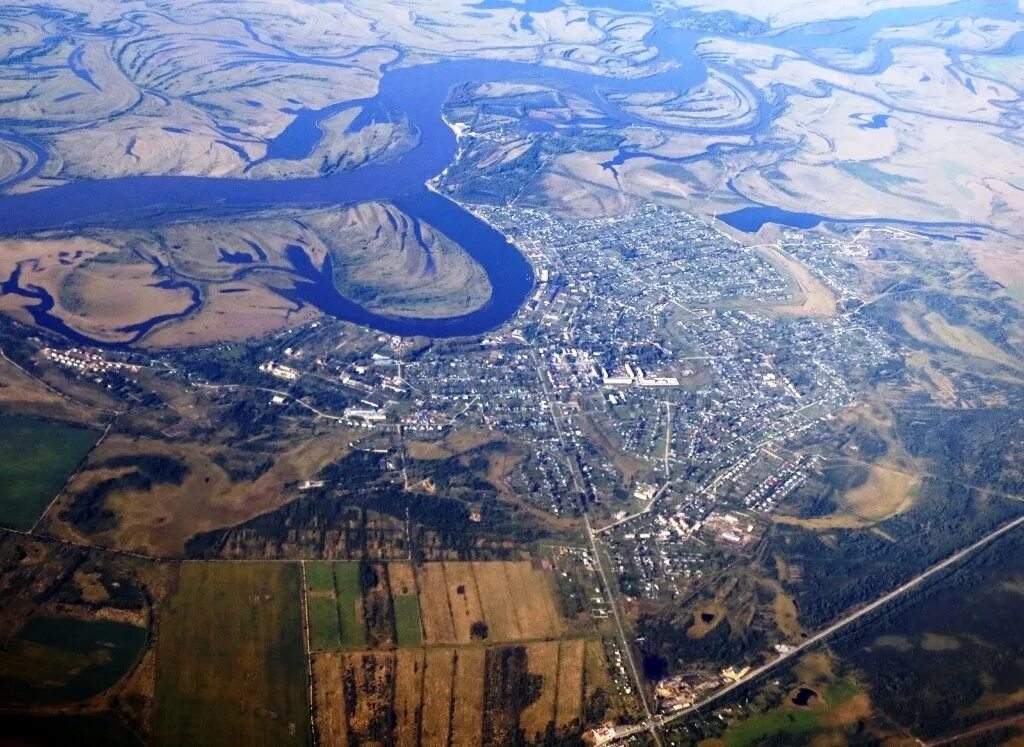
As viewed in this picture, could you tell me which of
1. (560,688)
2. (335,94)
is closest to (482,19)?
(335,94)

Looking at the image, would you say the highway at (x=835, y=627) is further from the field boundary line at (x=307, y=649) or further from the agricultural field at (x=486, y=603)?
the field boundary line at (x=307, y=649)

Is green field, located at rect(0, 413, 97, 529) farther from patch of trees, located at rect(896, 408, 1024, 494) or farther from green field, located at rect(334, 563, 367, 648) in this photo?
patch of trees, located at rect(896, 408, 1024, 494)

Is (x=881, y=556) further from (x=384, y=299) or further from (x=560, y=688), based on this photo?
(x=384, y=299)

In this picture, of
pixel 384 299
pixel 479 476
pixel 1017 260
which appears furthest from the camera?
pixel 1017 260

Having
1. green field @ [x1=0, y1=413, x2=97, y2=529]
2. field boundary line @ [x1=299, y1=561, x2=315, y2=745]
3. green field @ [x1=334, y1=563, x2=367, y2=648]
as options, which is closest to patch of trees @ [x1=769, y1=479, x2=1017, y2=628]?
green field @ [x1=334, y1=563, x2=367, y2=648]

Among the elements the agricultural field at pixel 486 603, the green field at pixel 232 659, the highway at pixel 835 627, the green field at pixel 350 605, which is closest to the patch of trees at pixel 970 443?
the highway at pixel 835 627

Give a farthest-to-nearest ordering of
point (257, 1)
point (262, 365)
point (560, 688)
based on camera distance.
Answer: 1. point (257, 1)
2. point (262, 365)
3. point (560, 688)

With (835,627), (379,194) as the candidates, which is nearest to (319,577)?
(835,627)
